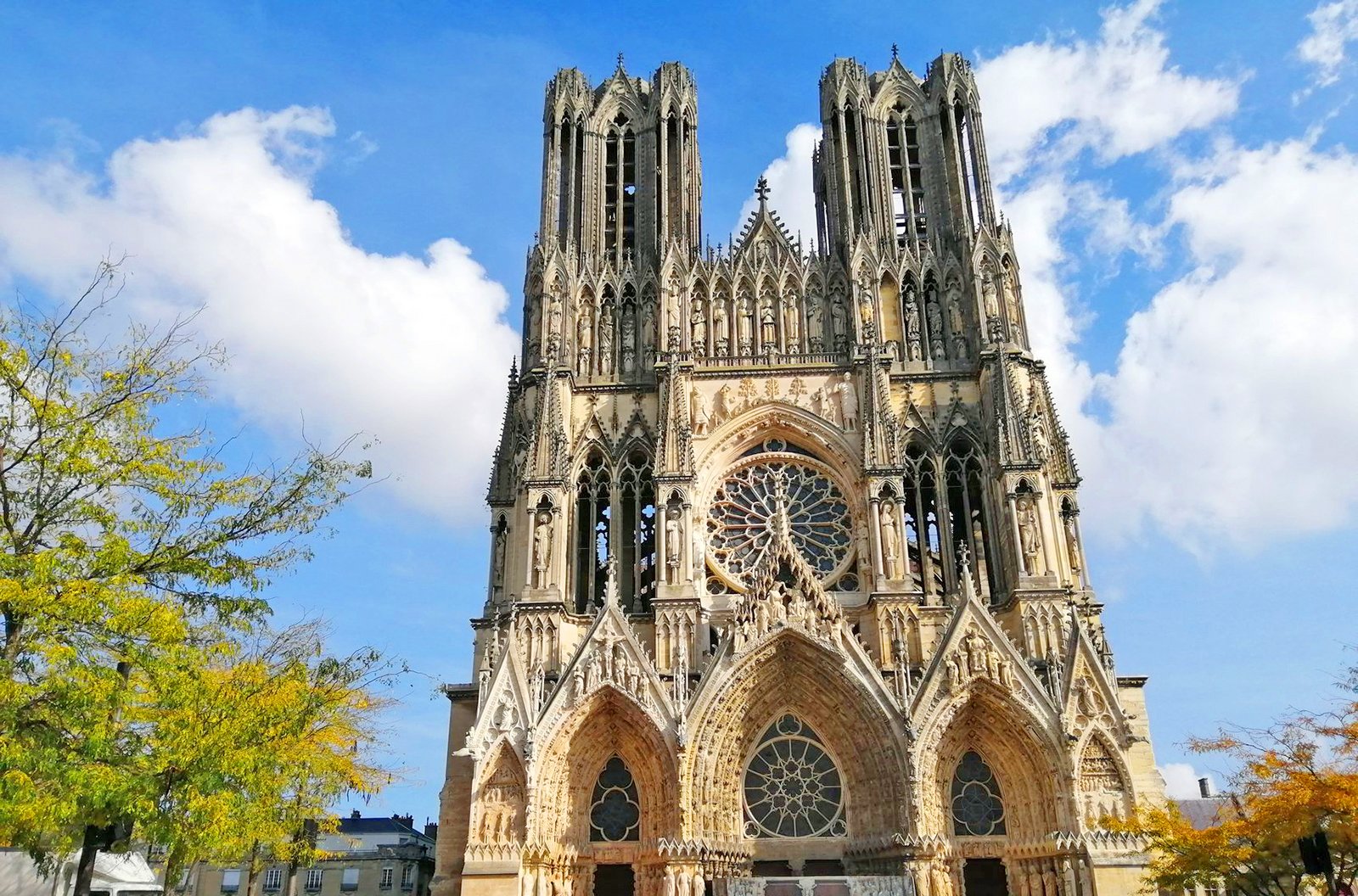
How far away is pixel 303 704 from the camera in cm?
1605

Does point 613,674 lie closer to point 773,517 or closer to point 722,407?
point 773,517

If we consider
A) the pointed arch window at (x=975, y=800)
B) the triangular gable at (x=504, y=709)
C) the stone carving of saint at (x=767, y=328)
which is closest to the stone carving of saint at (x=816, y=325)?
the stone carving of saint at (x=767, y=328)

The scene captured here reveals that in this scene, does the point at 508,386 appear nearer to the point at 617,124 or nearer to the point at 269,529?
the point at 617,124

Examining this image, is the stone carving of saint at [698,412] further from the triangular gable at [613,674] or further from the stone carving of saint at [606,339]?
the triangular gable at [613,674]

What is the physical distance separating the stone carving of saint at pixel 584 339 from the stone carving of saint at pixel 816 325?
631 centimetres

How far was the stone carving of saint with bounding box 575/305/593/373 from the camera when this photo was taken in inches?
1217

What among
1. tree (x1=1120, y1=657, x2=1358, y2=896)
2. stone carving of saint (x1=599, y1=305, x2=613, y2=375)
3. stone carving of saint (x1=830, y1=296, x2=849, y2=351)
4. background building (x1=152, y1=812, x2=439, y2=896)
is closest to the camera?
tree (x1=1120, y1=657, x2=1358, y2=896)

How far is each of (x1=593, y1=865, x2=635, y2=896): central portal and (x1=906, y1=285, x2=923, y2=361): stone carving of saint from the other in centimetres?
1367

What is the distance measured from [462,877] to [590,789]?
3.43m

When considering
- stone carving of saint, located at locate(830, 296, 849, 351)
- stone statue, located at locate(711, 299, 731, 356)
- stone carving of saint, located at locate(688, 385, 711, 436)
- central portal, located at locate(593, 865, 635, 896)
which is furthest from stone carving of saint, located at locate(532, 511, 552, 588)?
stone carving of saint, located at locate(830, 296, 849, 351)

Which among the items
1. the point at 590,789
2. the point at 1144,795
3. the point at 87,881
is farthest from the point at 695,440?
the point at 87,881

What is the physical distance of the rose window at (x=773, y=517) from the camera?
93.0 ft

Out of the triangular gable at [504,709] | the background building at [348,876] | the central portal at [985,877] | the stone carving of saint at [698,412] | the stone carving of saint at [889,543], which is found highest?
the stone carving of saint at [698,412]

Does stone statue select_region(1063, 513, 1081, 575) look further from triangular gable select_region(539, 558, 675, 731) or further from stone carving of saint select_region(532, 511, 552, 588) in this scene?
stone carving of saint select_region(532, 511, 552, 588)
